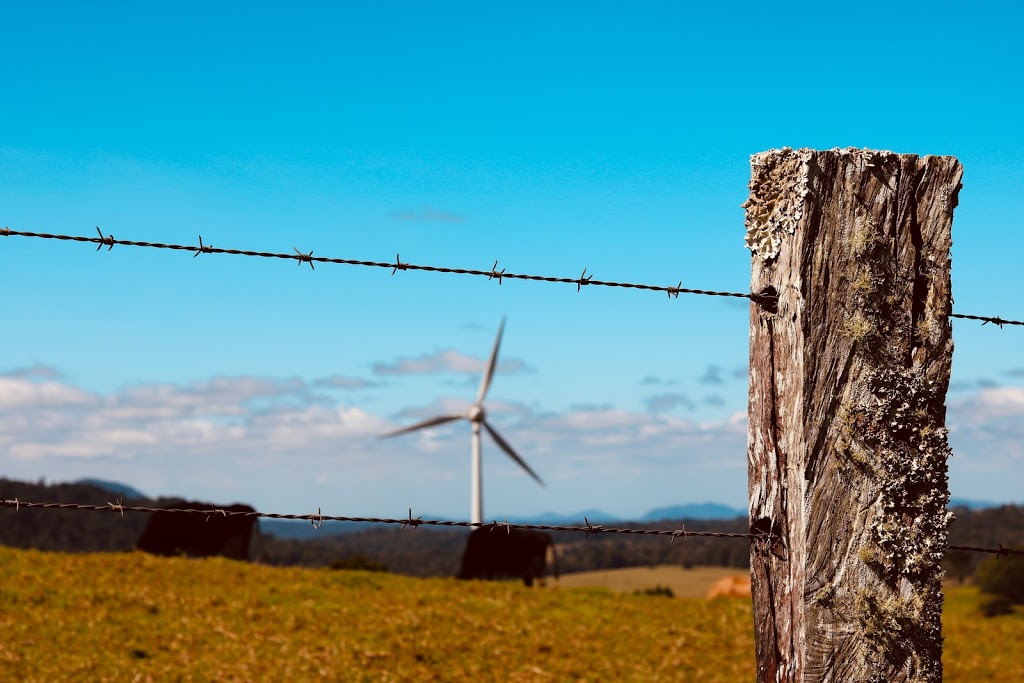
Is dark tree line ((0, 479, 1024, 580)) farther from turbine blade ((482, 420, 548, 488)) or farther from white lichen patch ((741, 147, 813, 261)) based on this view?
white lichen patch ((741, 147, 813, 261))

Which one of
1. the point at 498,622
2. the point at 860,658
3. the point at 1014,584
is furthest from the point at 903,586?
the point at 1014,584

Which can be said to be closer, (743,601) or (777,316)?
(777,316)

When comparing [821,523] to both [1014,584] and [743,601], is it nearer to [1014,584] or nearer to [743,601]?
[743,601]

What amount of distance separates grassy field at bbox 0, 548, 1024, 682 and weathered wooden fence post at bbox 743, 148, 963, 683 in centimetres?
864

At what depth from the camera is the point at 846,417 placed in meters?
4.50

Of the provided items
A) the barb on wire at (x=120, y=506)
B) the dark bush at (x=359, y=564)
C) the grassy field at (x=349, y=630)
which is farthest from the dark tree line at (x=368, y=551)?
the barb on wire at (x=120, y=506)

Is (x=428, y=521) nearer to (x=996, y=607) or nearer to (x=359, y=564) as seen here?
(x=359, y=564)

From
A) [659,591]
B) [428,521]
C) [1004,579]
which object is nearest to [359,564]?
[659,591]

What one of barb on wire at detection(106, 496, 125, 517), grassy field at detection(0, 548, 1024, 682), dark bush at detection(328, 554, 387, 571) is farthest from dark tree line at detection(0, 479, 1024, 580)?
barb on wire at detection(106, 496, 125, 517)

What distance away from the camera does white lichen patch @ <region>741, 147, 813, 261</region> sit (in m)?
4.55

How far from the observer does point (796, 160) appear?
461 cm

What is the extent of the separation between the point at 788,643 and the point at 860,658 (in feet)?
1.09

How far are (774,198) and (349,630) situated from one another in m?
11.1

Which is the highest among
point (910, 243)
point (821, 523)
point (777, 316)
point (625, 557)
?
point (910, 243)
